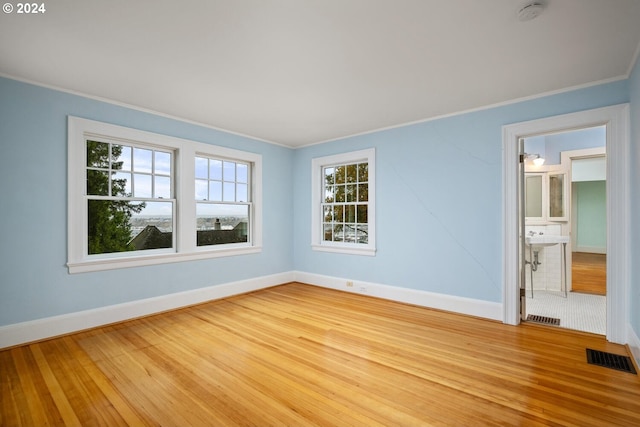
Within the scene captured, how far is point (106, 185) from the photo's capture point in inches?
140

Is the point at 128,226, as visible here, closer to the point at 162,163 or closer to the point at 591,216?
the point at 162,163

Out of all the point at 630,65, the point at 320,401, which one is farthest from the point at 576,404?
the point at 630,65

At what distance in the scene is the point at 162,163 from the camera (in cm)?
411

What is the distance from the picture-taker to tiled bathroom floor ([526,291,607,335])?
341cm

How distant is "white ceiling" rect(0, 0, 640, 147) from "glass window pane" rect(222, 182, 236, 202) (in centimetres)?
144

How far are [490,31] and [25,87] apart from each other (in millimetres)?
4256

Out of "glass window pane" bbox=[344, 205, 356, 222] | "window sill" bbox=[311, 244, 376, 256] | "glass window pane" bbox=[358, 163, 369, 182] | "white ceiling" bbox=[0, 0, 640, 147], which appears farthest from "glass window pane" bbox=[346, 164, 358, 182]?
"white ceiling" bbox=[0, 0, 640, 147]

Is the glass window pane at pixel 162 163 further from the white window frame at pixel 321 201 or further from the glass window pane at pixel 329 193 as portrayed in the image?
the glass window pane at pixel 329 193

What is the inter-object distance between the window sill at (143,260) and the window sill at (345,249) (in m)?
1.29

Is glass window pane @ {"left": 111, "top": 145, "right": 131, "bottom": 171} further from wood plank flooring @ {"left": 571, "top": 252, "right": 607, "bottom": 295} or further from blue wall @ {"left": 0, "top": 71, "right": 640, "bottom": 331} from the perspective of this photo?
wood plank flooring @ {"left": 571, "top": 252, "right": 607, "bottom": 295}

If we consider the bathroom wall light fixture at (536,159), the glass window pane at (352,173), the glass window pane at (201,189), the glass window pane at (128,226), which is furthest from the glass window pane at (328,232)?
the bathroom wall light fixture at (536,159)

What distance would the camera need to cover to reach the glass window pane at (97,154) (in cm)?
347

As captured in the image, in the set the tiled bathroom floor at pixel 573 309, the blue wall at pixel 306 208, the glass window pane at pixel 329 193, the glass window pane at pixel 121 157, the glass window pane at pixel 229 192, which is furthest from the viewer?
the glass window pane at pixel 329 193

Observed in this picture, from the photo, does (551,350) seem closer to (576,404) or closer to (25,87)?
(576,404)
